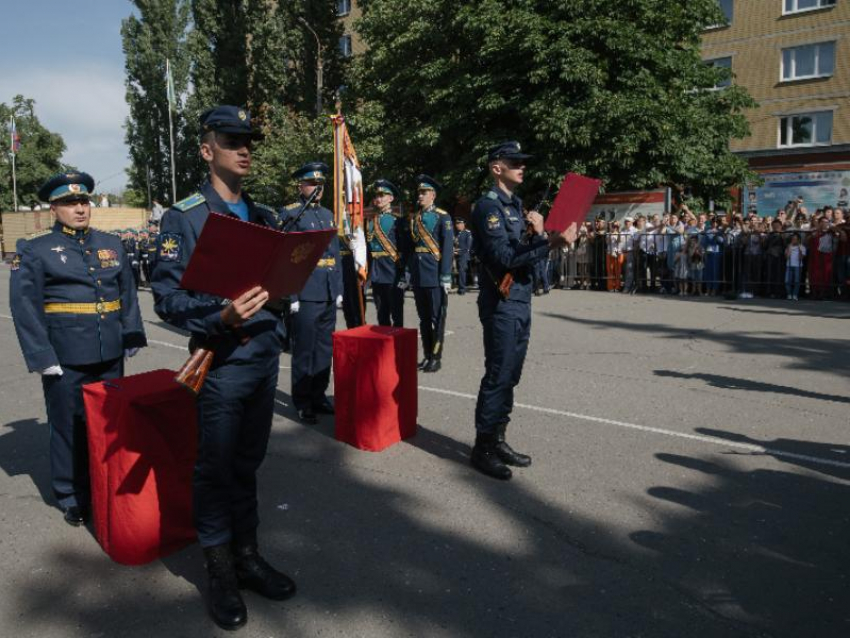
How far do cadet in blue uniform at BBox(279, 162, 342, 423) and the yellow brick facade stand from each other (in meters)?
31.0

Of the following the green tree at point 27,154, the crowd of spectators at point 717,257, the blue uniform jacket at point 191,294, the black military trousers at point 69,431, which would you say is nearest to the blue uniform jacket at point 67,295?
the black military trousers at point 69,431

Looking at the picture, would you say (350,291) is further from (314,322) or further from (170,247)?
(170,247)

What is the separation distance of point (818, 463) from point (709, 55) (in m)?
34.4

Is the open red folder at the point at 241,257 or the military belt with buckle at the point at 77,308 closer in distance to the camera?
the open red folder at the point at 241,257

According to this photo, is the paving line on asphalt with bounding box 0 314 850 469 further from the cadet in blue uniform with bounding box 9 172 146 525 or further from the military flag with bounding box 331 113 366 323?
the cadet in blue uniform with bounding box 9 172 146 525

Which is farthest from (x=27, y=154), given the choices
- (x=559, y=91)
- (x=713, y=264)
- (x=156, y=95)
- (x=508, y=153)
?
(x=508, y=153)

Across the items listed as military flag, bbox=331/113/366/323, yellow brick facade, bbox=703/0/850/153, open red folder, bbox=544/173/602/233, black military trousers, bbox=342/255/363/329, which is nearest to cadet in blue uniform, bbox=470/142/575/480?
open red folder, bbox=544/173/602/233

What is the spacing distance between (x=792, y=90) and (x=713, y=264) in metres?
21.5

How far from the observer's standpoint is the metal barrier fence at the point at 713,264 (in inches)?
555

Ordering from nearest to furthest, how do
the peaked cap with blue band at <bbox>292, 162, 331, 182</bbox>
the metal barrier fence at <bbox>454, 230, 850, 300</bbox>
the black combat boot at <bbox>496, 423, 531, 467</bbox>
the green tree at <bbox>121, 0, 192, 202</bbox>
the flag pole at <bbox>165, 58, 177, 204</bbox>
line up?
the black combat boot at <bbox>496, 423, 531, 467</bbox> < the peaked cap with blue band at <bbox>292, 162, 331, 182</bbox> < the metal barrier fence at <bbox>454, 230, 850, 300</bbox> < the flag pole at <bbox>165, 58, 177, 204</bbox> < the green tree at <bbox>121, 0, 192, 202</bbox>

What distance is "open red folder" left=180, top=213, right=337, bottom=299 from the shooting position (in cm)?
261

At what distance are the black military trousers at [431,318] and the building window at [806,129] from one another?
96.6 ft

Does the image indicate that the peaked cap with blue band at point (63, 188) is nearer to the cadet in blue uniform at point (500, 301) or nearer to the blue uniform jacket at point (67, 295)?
the blue uniform jacket at point (67, 295)

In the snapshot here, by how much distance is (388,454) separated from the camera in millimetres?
5188
